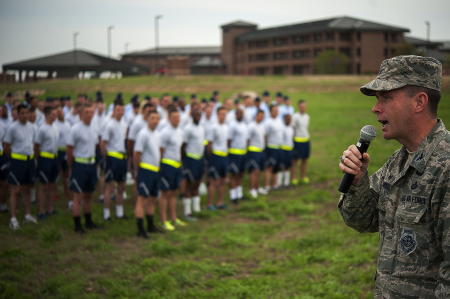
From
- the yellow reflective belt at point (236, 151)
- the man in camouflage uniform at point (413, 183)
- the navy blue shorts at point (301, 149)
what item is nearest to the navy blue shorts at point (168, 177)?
the yellow reflective belt at point (236, 151)

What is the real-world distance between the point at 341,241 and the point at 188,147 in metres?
4.32

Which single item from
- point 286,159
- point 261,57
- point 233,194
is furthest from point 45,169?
point 261,57

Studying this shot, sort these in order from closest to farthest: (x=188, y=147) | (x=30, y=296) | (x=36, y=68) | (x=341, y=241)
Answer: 1. (x=30, y=296)
2. (x=341, y=241)
3. (x=188, y=147)
4. (x=36, y=68)

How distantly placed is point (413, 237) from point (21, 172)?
834 centimetres

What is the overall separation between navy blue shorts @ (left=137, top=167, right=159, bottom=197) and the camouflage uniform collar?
6.56m

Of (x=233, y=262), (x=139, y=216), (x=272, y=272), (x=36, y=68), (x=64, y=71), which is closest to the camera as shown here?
(x=272, y=272)

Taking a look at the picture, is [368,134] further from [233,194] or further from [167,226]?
[233,194]

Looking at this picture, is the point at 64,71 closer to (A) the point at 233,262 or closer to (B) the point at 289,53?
(A) the point at 233,262

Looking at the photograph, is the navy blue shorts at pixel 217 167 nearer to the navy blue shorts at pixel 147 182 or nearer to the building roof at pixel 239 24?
the navy blue shorts at pixel 147 182

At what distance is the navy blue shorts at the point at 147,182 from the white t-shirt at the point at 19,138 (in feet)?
8.63

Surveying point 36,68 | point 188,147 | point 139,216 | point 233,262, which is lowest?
point 233,262

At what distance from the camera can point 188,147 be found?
389 inches

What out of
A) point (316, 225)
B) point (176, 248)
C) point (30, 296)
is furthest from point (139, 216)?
point (316, 225)

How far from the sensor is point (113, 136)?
9.25 metres
